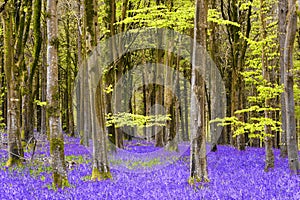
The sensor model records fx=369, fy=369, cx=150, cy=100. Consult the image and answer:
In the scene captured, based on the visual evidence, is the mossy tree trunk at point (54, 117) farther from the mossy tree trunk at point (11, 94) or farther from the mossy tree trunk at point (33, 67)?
the mossy tree trunk at point (11, 94)

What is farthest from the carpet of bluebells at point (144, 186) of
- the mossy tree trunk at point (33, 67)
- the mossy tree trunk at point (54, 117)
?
the mossy tree trunk at point (33, 67)

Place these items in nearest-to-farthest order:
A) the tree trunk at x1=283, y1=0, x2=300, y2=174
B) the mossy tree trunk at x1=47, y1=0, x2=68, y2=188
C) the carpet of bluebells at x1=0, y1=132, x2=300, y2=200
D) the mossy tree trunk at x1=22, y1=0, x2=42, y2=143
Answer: the carpet of bluebells at x1=0, y1=132, x2=300, y2=200, the mossy tree trunk at x1=47, y1=0, x2=68, y2=188, the tree trunk at x1=283, y1=0, x2=300, y2=174, the mossy tree trunk at x1=22, y1=0, x2=42, y2=143

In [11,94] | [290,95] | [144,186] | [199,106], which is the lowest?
[144,186]

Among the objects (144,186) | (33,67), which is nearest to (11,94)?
(33,67)

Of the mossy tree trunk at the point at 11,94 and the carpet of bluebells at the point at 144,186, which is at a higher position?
the mossy tree trunk at the point at 11,94

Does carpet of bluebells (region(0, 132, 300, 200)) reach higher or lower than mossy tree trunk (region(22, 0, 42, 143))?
lower

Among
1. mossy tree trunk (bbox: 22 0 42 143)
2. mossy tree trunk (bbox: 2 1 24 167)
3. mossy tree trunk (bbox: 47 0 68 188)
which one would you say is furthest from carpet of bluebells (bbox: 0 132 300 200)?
mossy tree trunk (bbox: 22 0 42 143)

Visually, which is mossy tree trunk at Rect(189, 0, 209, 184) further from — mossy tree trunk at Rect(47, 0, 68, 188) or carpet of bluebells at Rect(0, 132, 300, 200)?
mossy tree trunk at Rect(47, 0, 68, 188)

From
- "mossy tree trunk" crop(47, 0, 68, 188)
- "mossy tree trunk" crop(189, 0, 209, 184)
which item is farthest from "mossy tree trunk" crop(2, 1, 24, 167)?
"mossy tree trunk" crop(189, 0, 209, 184)

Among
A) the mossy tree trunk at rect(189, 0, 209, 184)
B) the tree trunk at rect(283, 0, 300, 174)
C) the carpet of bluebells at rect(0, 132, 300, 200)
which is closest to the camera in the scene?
the carpet of bluebells at rect(0, 132, 300, 200)

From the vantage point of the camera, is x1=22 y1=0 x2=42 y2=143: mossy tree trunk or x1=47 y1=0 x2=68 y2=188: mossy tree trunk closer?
x1=47 y1=0 x2=68 y2=188: mossy tree trunk

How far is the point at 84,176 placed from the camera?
1085 cm

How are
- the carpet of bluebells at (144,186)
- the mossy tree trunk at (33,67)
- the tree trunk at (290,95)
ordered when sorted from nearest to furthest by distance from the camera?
the carpet of bluebells at (144,186), the tree trunk at (290,95), the mossy tree trunk at (33,67)

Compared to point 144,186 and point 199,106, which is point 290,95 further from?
point 144,186
